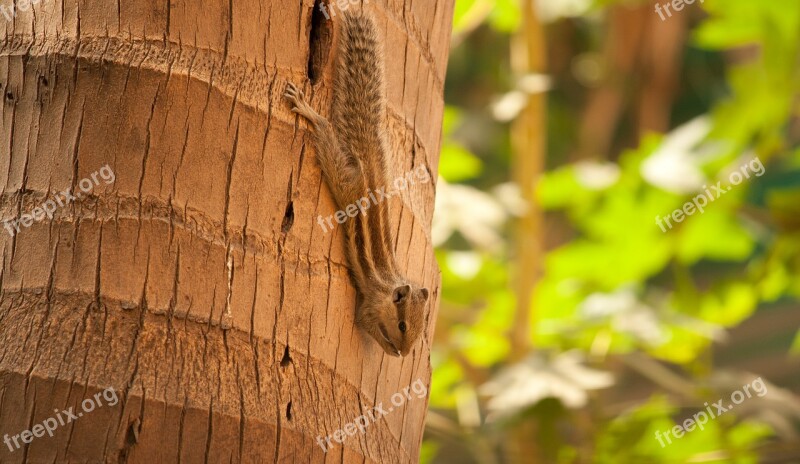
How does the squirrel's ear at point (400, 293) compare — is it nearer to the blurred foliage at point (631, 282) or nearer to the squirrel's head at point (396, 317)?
the squirrel's head at point (396, 317)

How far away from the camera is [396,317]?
2.39m

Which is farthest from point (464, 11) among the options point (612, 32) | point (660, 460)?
point (612, 32)

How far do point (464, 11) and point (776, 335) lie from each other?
6253 mm

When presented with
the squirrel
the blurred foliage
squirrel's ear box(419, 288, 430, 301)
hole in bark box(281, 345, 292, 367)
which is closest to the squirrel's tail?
the squirrel

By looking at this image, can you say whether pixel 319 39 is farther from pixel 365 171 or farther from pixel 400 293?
pixel 400 293

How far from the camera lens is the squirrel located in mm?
2125

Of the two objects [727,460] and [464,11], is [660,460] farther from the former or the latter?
[464,11]

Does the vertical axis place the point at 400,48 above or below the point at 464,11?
below

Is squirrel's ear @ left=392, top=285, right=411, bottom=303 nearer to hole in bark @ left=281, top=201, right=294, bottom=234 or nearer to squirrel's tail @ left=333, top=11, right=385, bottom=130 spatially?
squirrel's tail @ left=333, top=11, right=385, bottom=130

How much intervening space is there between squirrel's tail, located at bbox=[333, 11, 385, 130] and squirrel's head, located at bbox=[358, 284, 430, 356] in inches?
18.7

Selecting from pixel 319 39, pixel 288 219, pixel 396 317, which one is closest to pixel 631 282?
pixel 396 317

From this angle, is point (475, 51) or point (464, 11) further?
point (475, 51)

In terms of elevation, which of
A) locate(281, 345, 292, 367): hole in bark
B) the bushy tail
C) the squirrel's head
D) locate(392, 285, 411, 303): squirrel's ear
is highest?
the bushy tail

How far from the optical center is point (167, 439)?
1716 mm
